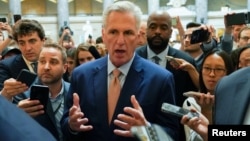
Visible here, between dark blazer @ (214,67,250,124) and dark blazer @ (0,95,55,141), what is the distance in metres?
0.92

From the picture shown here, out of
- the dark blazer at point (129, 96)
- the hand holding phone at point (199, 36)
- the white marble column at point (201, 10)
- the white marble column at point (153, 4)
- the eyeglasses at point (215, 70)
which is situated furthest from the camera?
the white marble column at point (153, 4)

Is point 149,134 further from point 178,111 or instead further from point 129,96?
point 129,96

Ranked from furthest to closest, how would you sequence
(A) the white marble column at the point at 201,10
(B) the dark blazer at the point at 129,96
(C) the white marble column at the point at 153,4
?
(C) the white marble column at the point at 153,4
(A) the white marble column at the point at 201,10
(B) the dark blazer at the point at 129,96

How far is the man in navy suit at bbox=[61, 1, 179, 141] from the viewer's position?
2.32 m

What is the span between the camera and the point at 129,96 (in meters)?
2.34

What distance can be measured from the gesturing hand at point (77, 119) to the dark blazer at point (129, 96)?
11 centimetres

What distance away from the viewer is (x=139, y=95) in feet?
7.66

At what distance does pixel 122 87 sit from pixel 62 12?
21349 mm

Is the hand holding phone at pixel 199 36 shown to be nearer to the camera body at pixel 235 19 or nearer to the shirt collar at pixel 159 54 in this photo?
the camera body at pixel 235 19

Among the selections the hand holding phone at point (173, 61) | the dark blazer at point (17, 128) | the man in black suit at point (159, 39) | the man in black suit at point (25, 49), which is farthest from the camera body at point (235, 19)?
the dark blazer at point (17, 128)

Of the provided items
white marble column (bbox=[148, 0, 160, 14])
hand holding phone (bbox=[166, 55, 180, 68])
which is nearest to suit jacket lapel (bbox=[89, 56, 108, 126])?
hand holding phone (bbox=[166, 55, 180, 68])

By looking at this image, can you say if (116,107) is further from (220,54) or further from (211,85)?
(220,54)

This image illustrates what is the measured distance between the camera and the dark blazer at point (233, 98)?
1.56 meters

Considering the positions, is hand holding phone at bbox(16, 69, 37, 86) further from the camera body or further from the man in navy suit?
→ the camera body
